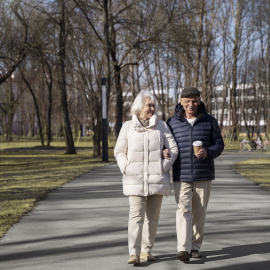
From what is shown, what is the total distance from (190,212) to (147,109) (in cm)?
118

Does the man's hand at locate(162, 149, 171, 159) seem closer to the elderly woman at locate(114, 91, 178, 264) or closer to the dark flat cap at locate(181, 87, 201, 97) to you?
the elderly woman at locate(114, 91, 178, 264)

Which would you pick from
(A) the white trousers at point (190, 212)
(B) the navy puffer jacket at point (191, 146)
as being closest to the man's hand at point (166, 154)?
(B) the navy puffer jacket at point (191, 146)

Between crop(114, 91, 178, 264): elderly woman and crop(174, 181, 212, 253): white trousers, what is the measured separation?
22 centimetres

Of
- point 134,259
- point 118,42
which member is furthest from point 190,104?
point 118,42

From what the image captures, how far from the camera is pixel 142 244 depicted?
6.27 metres

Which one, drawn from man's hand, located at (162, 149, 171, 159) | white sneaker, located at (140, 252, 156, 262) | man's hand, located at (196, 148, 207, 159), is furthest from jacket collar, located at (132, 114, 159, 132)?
white sneaker, located at (140, 252, 156, 262)

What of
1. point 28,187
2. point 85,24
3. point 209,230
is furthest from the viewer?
point 85,24

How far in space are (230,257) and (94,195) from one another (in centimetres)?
597

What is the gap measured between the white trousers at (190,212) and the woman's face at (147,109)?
2.64 feet

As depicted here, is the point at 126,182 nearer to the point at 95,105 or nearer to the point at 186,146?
the point at 186,146

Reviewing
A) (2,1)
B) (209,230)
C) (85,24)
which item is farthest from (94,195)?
(85,24)

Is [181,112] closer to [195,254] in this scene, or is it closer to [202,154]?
[202,154]

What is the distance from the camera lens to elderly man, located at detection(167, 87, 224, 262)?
6.28 m

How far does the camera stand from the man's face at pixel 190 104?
21.0 feet
